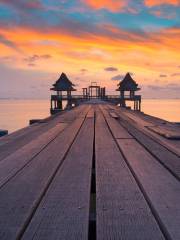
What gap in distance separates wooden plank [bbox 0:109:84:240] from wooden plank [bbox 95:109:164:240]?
0.42m

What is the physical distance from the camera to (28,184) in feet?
9.73

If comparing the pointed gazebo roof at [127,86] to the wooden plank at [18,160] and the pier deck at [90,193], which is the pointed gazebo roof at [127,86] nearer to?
the wooden plank at [18,160]

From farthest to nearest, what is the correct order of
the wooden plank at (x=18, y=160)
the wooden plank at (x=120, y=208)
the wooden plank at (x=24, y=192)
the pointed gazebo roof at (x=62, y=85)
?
the pointed gazebo roof at (x=62, y=85) → the wooden plank at (x=18, y=160) → the wooden plank at (x=24, y=192) → the wooden plank at (x=120, y=208)

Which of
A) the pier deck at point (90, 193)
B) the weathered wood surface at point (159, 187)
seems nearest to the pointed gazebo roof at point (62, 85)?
the pier deck at point (90, 193)

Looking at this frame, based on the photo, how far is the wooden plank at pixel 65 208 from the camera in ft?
6.40

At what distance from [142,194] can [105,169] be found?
0.88 metres

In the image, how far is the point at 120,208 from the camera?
7.72 ft

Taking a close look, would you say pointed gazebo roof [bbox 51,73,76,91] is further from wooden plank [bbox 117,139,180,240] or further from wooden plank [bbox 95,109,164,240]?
wooden plank [bbox 95,109,164,240]

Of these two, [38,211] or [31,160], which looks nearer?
[38,211]

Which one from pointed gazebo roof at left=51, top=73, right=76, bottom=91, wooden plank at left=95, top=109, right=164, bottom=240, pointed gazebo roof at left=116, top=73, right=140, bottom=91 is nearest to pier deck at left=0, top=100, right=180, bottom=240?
wooden plank at left=95, top=109, right=164, bottom=240

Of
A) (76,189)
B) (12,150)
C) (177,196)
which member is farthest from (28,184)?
(12,150)

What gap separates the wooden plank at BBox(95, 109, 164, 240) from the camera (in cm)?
195

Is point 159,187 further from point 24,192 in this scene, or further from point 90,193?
point 24,192

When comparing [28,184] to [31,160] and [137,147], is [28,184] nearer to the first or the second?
[31,160]
